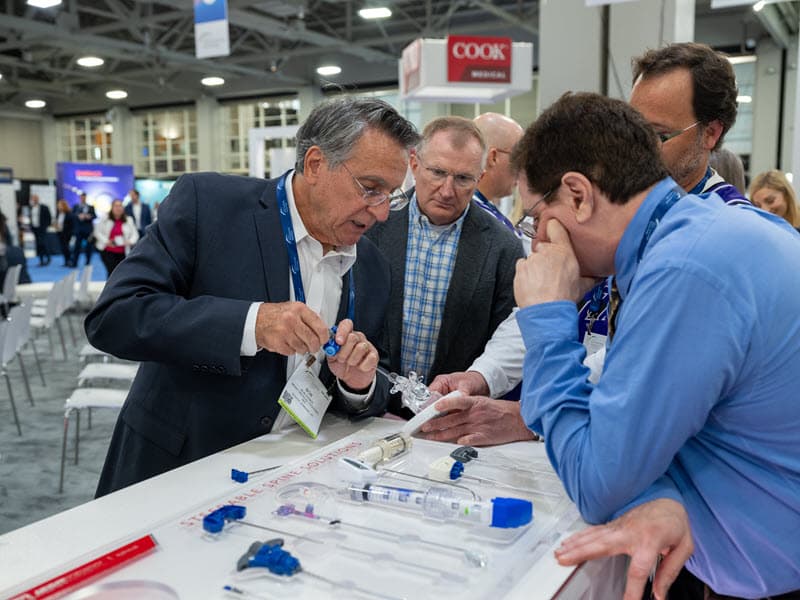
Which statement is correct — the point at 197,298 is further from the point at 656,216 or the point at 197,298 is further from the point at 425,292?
the point at 425,292

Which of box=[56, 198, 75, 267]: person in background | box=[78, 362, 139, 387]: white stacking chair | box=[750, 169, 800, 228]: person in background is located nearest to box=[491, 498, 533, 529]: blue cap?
box=[78, 362, 139, 387]: white stacking chair

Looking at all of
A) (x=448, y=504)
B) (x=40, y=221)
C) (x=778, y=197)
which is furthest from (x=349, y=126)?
(x=40, y=221)

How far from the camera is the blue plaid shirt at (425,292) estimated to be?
2777 millimetres

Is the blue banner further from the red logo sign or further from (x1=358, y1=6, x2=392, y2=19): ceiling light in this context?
the red logo sign

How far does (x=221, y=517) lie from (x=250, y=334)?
Result: 0.52 m

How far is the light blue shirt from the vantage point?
1066 mm

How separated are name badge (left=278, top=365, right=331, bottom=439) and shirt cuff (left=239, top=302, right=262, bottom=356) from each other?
0.46 ft

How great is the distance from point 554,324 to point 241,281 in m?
0.88

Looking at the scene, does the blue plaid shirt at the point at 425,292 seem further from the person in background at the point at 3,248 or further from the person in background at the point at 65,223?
the person in background at the point at 65,223

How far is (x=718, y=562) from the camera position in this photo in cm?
121

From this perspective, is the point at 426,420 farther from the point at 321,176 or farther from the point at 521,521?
the point at 321,176

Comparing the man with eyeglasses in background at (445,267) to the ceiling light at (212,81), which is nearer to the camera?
the man with eyeglasses in background at (445,267)

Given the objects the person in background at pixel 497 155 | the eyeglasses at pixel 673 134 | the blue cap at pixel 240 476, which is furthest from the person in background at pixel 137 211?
the blue cap at pixel 240 476

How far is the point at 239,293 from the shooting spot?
72.1 inches
